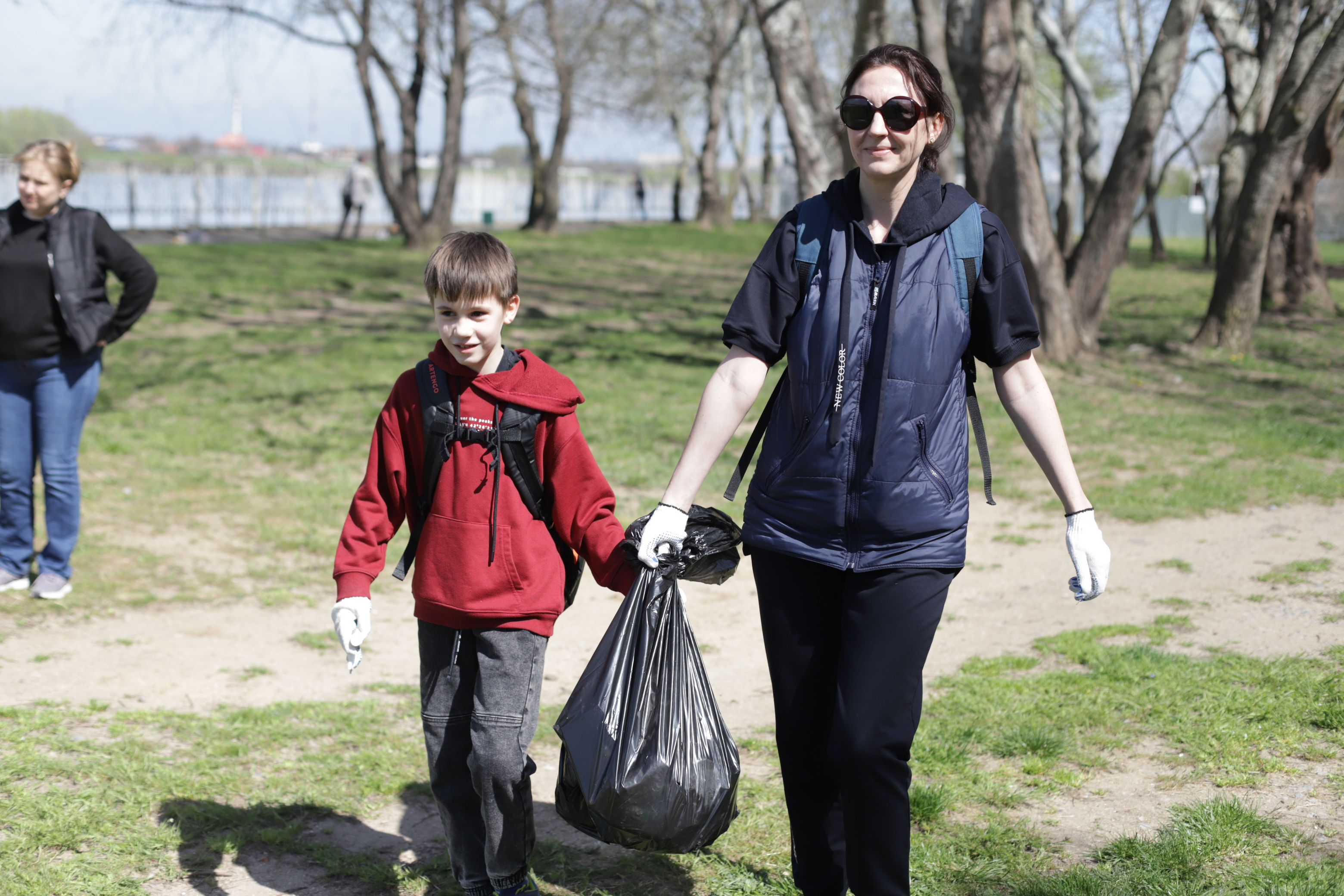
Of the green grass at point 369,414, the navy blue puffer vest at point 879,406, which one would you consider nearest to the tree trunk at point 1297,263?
the green grass at point 369,414

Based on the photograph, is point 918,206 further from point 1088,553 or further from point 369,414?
point 369,414

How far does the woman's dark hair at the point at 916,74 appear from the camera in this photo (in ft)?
7.93

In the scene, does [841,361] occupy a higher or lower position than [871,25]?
lower

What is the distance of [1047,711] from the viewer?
414 centimetres

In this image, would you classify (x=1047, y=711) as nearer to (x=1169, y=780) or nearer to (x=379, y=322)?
(x=1169, y=780)

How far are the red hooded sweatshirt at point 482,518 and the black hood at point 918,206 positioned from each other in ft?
2.42

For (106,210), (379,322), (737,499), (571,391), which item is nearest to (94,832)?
(571,391)

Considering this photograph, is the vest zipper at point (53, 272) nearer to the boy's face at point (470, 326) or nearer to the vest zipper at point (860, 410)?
the boy's face at point (470, 326)

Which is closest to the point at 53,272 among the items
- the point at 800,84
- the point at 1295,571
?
the point at 1295,571

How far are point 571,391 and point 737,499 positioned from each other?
4443 mm

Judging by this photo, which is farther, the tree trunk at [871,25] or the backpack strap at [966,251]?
the tree trunk at [871,25]

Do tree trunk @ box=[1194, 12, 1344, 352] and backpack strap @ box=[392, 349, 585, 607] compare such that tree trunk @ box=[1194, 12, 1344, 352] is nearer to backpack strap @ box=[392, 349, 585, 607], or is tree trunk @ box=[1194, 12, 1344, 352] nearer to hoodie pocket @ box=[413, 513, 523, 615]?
backpack strap @ box=[392, 349, 585, 607]

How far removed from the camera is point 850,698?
240cm

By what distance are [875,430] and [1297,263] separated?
15.3m
